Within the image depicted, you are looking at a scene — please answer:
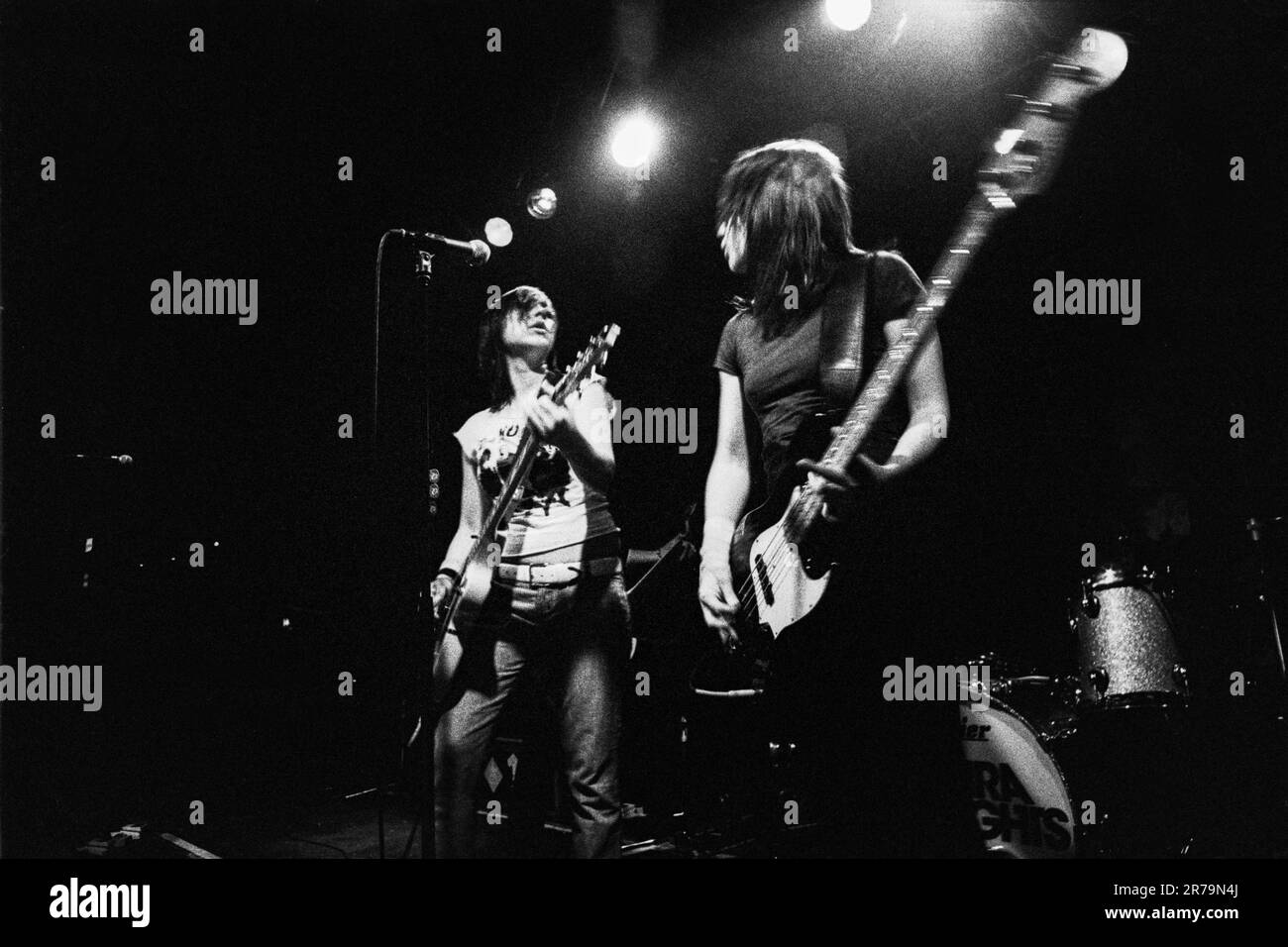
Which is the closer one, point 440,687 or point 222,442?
point 440,687

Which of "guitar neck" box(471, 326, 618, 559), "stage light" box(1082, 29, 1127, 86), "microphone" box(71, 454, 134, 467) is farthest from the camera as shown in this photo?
"microphone" box(71, 454, 134, 467)

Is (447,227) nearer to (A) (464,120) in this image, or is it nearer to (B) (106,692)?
(A) (464,120)

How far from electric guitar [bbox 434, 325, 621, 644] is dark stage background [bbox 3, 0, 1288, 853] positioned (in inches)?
5.3

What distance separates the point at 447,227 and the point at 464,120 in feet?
1.08

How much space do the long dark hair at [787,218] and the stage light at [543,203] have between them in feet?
1.57

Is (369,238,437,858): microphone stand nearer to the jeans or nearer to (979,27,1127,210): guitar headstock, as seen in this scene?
the jeans

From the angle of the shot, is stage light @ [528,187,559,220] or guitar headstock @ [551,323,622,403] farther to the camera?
stage light @ [528,187,559,220]

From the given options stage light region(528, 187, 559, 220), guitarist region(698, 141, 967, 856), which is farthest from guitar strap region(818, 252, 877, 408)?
stage light region(528, 187, 559, 220)

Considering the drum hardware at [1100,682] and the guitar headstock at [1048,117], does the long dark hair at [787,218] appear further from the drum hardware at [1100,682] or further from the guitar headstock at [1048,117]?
the drum hardware at [1100,682]

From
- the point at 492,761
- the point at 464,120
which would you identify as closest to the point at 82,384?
the point at 464,120

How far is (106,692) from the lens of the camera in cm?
280

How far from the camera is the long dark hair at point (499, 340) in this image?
8.62 feet

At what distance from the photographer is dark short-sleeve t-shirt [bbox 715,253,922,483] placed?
2.33m

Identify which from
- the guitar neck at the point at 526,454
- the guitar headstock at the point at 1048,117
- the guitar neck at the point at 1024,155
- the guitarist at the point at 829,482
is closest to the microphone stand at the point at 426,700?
the guitar neck at the point at 526,454
